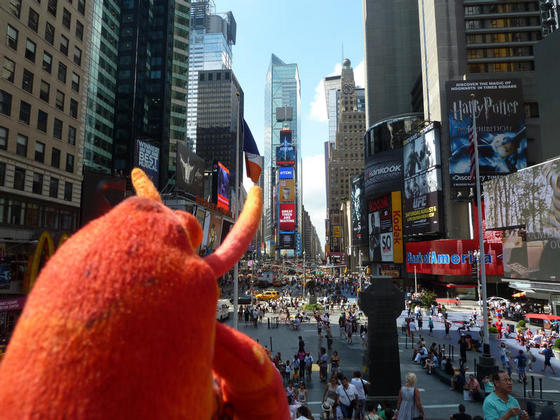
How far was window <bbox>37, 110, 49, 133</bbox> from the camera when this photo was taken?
81.5 feet

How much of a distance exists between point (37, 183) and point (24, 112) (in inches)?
178

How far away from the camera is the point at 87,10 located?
29953mm

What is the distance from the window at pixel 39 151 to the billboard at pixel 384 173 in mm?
52546

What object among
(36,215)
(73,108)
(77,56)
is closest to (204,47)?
(77,56)

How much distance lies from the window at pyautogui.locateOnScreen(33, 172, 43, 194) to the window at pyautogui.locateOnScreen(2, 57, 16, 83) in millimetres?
5890

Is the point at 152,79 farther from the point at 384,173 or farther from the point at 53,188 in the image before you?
the point at 53,188

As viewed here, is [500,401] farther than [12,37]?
No

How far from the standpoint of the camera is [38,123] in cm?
2475

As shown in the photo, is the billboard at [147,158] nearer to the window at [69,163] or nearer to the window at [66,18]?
the window at [69,163]

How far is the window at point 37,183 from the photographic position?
80.4 ft

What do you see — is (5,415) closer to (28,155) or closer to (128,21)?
(28,155)

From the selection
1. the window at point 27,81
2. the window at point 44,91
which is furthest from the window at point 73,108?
the window at point 27,81

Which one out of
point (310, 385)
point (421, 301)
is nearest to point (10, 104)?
point (310, 385)

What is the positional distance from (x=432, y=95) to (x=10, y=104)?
53574 millimetres
